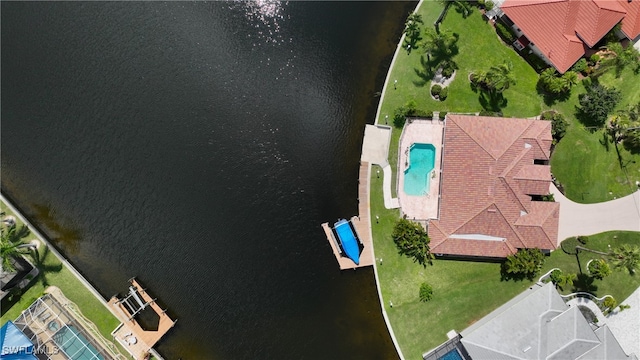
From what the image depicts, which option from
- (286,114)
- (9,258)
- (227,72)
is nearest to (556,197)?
(286,114)

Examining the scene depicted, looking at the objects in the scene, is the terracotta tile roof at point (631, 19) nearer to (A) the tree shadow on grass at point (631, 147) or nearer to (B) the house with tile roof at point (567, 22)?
(B) the house with tile roof at point (567, 22)

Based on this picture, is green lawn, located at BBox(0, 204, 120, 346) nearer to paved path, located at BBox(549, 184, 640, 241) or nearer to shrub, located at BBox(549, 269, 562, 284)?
shrub, located at BBox(549, 269, 562, 284)

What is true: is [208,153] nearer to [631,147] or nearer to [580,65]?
[580,65]

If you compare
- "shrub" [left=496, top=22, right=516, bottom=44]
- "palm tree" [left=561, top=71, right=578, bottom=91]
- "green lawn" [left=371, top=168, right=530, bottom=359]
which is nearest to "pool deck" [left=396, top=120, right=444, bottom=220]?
"green lawn" [left=371, top=168, right=530, bottom=359]

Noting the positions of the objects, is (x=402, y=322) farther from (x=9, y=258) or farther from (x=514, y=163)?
(x=9, y=258)

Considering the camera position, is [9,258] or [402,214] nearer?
[9,258]

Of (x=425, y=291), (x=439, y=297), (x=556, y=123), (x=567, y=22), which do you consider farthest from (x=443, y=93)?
(x=439, y=297)
